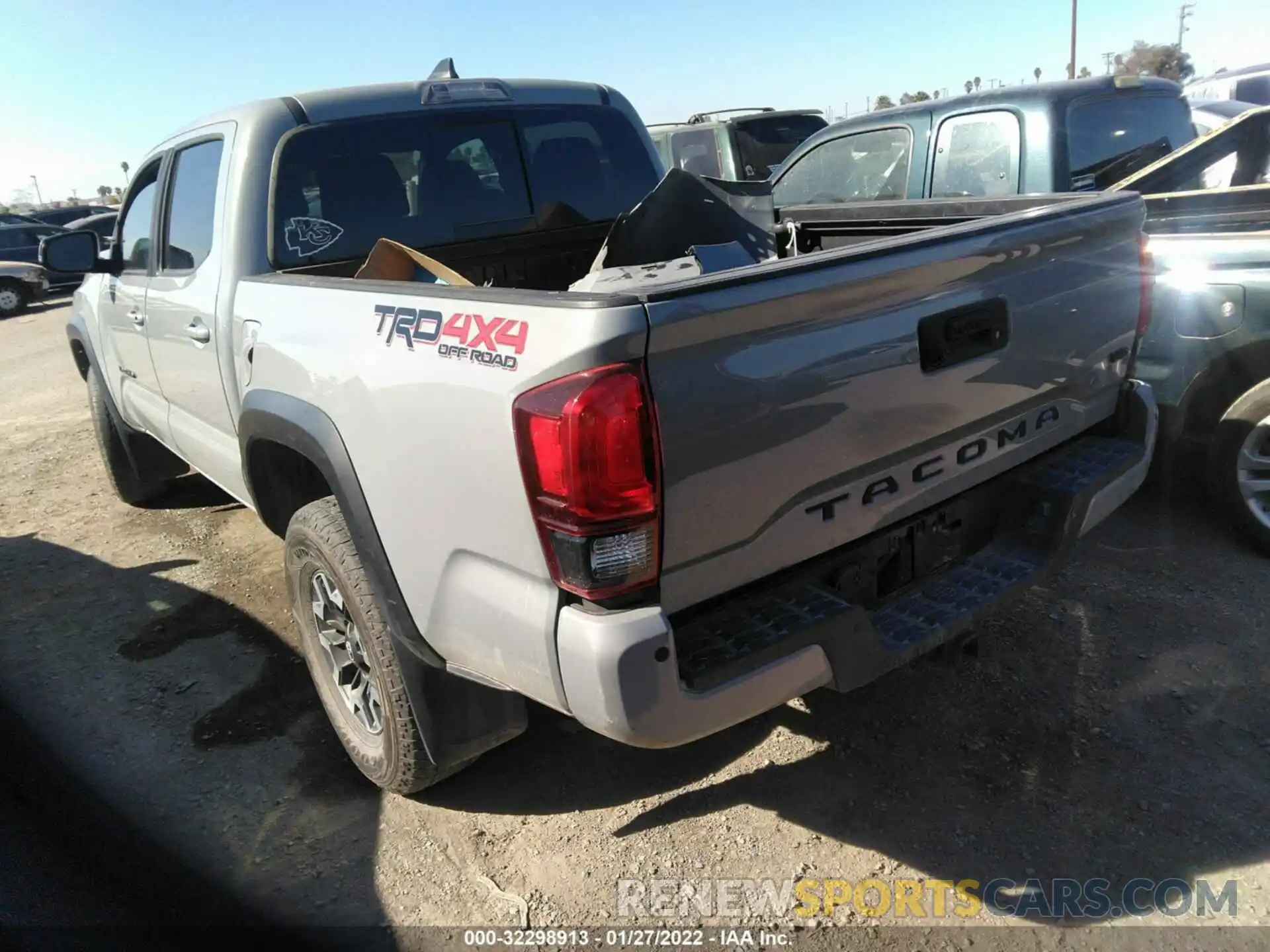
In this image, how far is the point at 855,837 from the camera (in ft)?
8.31

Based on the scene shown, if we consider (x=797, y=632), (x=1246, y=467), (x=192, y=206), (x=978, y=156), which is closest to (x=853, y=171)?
(x=978, y=156)

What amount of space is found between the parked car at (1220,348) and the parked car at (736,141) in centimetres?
656

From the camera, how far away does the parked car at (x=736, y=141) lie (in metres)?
10.1

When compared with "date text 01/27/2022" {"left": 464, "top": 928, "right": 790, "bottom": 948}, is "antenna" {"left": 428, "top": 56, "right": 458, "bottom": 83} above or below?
above

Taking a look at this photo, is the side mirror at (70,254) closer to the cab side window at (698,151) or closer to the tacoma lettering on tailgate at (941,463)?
the tacoma lettering on tailgate at (941,463)

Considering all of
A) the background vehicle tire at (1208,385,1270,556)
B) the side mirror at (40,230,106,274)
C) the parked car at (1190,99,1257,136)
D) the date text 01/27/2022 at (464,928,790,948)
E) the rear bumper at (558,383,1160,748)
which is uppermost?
the side mirror at (40,230,106,274)

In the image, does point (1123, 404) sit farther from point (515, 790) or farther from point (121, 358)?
point (121, 358)

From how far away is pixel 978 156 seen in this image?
5.03 metres

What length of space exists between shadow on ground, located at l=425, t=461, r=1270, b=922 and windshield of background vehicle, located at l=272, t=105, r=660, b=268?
192cm

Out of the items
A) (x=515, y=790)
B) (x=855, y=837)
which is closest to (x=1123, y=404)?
(x=855, y=837)

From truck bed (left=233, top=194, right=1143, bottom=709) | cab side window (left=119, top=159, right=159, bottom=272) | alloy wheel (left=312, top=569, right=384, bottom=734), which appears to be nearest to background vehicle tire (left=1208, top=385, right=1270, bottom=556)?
→ truck bed (left=233, top=194, right=1143, bottom=709)

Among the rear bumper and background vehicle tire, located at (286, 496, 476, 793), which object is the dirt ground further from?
the rear bumper

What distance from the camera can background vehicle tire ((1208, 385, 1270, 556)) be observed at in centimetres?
370

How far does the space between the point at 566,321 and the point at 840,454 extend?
732mm
